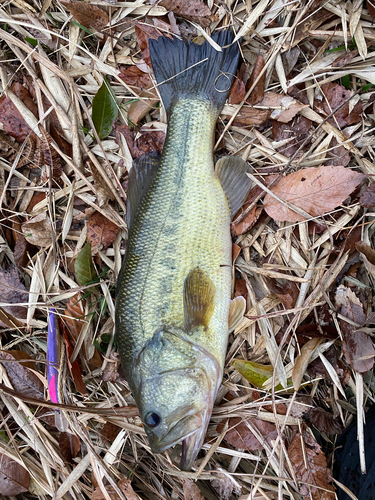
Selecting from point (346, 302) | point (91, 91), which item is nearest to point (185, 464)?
point (346, 302)

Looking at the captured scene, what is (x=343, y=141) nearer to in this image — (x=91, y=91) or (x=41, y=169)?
(x=91, y=91)

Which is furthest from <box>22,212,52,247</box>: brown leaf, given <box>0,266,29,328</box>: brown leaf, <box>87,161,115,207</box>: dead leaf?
<box>87,161,115,207</box>: dead leaf

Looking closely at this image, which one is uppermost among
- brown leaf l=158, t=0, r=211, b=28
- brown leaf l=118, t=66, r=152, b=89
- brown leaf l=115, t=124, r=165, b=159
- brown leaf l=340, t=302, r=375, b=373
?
brown leaf l=158, t=0, r=211, b=28

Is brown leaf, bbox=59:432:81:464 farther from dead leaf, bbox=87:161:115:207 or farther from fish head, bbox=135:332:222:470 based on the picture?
dead leaf, bbox=87:161:115:207

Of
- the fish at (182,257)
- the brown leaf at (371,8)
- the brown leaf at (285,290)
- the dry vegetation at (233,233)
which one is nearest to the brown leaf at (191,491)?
the dry vegetation at (233,233)

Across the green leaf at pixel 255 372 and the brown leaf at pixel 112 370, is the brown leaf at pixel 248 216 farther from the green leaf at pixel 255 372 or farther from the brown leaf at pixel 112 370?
the brown leaf at pixel 112 370

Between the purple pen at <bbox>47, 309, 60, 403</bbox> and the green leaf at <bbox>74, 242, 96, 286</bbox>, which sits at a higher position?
the green leaf at <bbox>74, 242, 96, 286</bbox>

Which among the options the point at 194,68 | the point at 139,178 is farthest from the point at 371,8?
the point at 139,178

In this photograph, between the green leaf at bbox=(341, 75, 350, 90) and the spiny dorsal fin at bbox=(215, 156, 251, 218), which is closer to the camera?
the green leaf at bbox=(341, 75, 350, 90)
